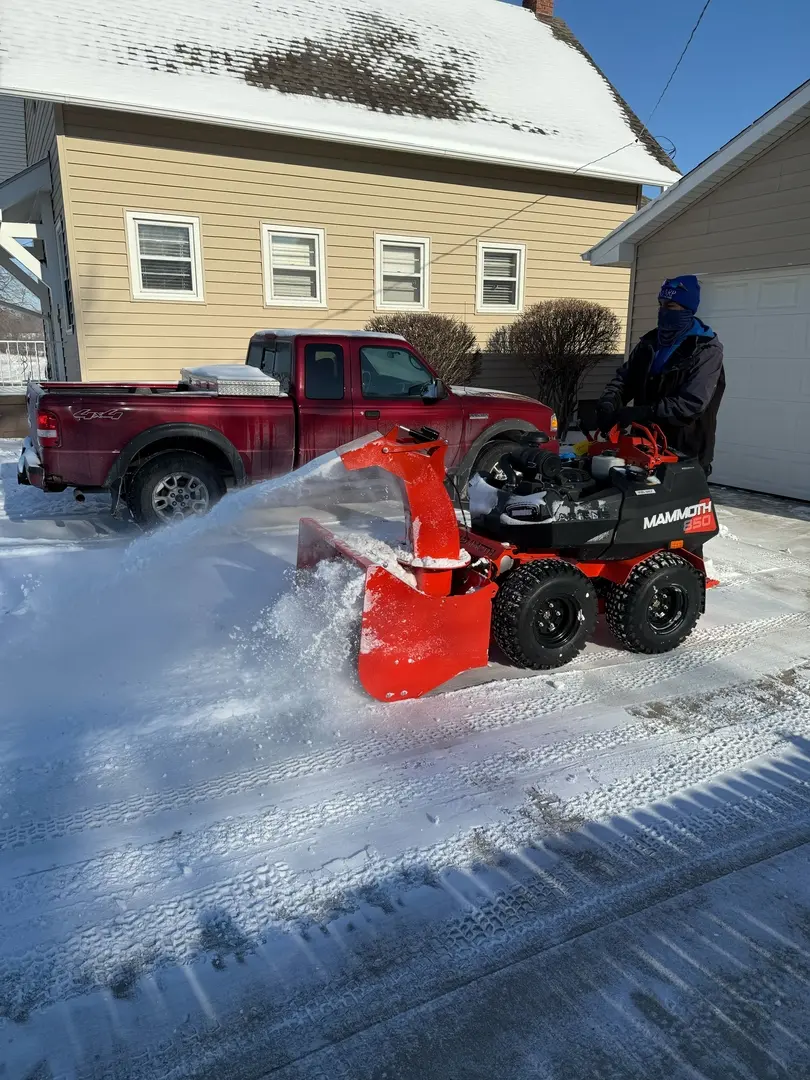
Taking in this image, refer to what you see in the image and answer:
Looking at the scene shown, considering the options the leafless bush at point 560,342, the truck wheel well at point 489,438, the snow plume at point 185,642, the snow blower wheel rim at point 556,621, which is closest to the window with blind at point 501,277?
the leafless bush at point 560,342

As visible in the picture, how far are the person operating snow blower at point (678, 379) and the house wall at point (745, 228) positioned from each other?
14.1 feet

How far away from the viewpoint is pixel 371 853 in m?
2.70

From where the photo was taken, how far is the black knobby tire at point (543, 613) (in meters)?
3.96

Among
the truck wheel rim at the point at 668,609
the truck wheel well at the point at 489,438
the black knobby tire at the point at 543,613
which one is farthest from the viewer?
the truck wheel well at the point at 489,438

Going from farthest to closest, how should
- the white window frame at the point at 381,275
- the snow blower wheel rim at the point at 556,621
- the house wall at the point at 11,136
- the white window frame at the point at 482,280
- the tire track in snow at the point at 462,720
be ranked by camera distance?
the house wall at the point at 11,136
the white window frame at the point at 482,280
the white window frame at the point at 381,275
the snow blower wheel rim at the point at 556,621
the tire track in snow at the point at 462,720

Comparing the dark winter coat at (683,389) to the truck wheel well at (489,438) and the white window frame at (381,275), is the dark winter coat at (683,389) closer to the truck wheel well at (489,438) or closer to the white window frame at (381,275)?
the truck wheel well at (489,438)

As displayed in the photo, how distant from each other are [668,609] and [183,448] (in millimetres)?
4607

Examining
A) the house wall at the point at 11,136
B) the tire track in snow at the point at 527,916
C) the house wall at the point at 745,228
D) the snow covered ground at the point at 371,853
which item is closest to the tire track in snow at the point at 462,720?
the snow covered ground at the point at 371,853

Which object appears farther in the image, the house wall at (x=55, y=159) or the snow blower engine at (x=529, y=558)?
the house wall at (x=55, y=159)

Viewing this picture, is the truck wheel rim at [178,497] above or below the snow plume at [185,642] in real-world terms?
above

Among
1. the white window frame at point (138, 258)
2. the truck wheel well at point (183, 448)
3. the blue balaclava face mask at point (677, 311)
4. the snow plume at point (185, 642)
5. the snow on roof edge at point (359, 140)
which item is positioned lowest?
the snow plume at point (185, 642)

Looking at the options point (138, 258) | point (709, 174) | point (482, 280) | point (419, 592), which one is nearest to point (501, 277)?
point (482, 280)

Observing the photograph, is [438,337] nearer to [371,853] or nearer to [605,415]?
[605,415]

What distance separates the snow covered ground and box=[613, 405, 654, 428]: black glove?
1391mm
